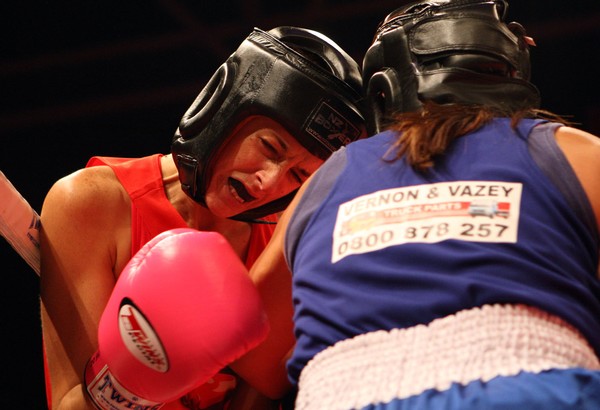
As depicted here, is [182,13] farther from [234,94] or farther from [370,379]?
[370,379]

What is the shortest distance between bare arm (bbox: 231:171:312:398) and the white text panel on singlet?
37 centimetres

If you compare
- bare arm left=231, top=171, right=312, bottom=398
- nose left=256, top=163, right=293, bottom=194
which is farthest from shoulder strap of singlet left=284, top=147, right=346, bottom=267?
nose left=256, top=163, right=293, bottom=194

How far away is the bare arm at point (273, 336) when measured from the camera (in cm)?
152

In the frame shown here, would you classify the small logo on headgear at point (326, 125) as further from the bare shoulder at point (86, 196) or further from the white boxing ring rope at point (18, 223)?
the white boxing ring rope at point (18, 223)

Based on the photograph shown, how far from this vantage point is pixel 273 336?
182cm

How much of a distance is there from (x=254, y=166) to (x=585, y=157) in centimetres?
108

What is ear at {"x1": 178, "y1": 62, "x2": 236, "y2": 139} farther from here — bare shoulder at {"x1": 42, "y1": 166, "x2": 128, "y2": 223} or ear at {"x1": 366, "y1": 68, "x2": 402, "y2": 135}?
ear at {"x1": 366, "y1": 68, "x2": 402, "y2": 135}

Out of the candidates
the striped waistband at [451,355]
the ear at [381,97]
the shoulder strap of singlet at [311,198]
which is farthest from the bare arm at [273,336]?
the striped waistband at [451,355]

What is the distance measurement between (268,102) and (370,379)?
3.70ft

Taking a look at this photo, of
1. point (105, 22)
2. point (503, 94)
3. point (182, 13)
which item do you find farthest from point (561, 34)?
point (503, 94)

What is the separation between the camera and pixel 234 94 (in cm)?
205

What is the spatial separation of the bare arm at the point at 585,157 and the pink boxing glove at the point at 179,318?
1.96 ft

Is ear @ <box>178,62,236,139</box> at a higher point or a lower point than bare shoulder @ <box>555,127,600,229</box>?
lower

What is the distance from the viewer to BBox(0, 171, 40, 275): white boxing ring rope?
6.22ft
